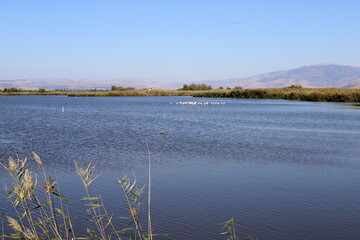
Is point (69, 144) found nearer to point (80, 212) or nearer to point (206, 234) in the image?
point (80, 212)

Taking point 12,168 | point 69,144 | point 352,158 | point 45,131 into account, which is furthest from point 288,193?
point 45,131

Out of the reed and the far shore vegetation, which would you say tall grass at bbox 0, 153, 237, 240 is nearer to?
the reed

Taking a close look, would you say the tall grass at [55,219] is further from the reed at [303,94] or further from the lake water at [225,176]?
the reed at [303,94]

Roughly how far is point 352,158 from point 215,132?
11.5 meters

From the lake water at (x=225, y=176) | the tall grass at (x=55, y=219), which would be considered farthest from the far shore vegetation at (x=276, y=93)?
the tall grass at (x=55, y=219)

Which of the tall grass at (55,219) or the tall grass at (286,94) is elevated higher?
the tall grass at (286,94)

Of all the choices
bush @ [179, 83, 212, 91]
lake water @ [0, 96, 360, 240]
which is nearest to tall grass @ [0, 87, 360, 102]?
bush @ [179, 83, 212, 91]

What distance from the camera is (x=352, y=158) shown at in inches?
659

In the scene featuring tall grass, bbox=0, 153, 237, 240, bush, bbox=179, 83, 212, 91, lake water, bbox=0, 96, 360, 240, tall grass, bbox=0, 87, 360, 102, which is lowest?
lake water, bbox=0, 96, 360, 240

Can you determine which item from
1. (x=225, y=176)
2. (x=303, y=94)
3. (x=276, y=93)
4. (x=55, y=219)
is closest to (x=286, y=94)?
(x=276, y=93)

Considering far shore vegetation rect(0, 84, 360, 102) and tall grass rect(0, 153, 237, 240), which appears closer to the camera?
tall grass rect(0, 153, 237, 240)

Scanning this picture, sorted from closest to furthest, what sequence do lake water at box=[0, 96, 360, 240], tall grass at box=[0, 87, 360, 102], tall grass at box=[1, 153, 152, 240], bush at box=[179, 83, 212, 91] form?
tall grass at box=[1, 153, 152, 240]
lake water at box=[0, 96, 360, 240]
tall grass at box=[0, 87, 360, 102]
bush at box=[179, 83, 212, 91]

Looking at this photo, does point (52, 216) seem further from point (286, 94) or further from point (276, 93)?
point (276, 93)

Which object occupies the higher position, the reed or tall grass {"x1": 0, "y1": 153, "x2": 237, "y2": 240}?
the reed
